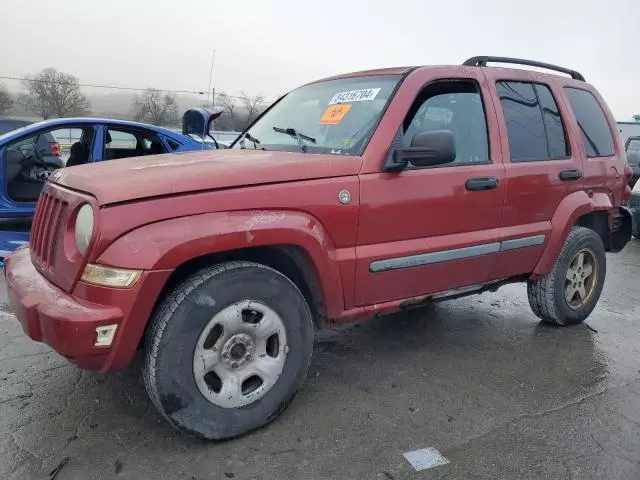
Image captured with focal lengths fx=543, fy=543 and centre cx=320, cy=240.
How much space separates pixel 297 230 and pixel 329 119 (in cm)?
100

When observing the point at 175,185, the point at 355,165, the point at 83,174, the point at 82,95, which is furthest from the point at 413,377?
the point at 82,95

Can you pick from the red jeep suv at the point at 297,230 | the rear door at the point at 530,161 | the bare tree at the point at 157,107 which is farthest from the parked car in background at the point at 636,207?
the bare tree at the point at 157,107

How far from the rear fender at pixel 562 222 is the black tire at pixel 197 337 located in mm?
2163

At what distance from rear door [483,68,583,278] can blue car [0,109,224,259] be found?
97.1 inches

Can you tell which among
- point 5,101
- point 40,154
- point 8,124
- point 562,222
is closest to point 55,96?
point 5,101

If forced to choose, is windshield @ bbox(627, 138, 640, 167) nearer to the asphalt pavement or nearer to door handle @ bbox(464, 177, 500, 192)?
the asphalt pavement

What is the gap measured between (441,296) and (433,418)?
0.81 meters

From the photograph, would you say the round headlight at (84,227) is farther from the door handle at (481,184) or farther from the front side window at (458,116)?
the door handle at (481,184)

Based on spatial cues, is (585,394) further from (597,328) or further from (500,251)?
(597,328)

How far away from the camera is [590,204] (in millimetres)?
4133

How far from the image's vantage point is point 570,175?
395 cm

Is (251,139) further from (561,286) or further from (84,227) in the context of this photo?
(561,286)

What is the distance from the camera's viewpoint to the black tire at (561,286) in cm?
419

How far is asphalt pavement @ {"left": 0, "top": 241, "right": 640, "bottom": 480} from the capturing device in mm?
2439
